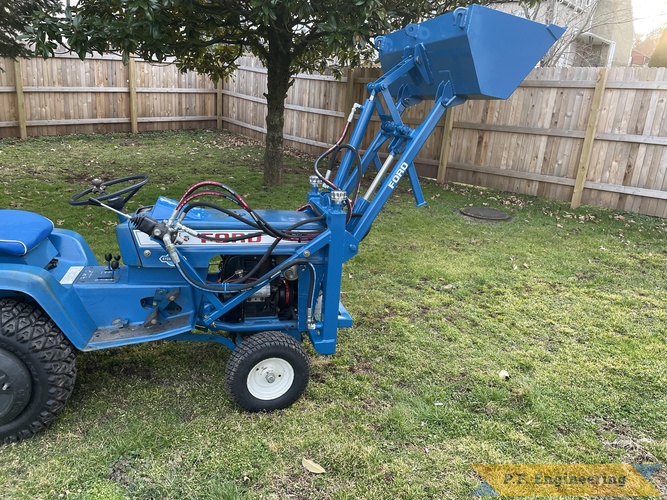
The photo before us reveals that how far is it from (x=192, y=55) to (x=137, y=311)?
574cm

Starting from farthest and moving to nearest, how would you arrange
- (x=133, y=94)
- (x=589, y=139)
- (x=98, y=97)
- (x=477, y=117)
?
(x=133, y=94) < (x=98, y=97) < (x=477, y=117) < (x=589, y=139)

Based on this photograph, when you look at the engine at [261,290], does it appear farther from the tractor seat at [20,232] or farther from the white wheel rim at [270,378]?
the tractor seat at [20,232]

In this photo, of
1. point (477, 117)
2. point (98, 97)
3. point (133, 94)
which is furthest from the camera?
point (133, 94)

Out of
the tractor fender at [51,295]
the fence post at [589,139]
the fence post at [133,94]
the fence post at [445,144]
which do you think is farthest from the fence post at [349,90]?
the tractor fender at [51,295]

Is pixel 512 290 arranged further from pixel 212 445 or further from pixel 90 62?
pixel 90 62

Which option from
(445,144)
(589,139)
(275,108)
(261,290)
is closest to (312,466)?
(261,290)

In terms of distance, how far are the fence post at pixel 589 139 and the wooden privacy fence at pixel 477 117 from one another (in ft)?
0.05

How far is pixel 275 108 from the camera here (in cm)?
820

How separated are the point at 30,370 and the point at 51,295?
39 cm

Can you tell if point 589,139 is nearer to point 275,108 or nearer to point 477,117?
point 477,117

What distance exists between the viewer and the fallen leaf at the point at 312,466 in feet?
8.50

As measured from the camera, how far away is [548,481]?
2.63m

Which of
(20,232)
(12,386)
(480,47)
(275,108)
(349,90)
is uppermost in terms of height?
(480,47)

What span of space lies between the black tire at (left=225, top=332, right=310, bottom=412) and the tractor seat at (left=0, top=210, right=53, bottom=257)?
4.02 ft
